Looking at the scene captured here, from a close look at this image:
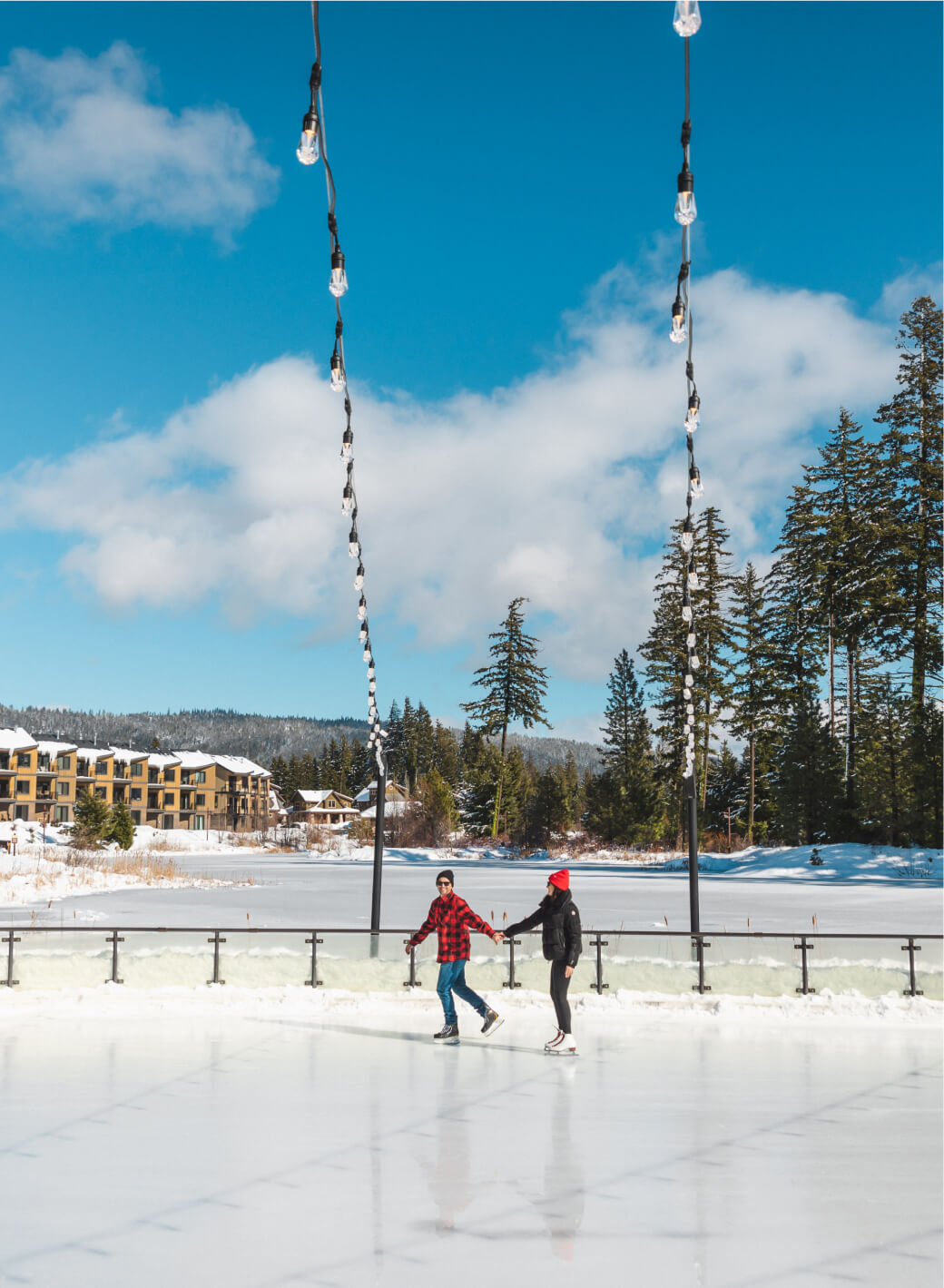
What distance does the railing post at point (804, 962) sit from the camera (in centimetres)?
1215

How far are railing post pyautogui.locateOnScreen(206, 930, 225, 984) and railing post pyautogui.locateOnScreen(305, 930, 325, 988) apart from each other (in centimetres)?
111

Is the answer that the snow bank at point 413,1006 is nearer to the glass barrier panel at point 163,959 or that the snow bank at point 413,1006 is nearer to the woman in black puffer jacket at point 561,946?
the glass barrier panel at point 163,959

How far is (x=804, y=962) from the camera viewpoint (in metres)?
12.3

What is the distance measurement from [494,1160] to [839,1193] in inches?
80.3

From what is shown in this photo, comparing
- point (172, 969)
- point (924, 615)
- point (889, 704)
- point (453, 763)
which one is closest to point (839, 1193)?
point (172, 969)

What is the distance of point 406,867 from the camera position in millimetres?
43062

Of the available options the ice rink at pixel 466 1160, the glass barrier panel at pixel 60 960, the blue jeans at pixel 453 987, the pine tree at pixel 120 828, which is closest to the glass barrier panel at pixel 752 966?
the ice rink at pixel 466 1160

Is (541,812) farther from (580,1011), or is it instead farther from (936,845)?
(580,1011)

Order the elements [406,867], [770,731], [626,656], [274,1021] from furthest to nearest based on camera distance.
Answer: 1. [626,656]
2. [770,731]
3. [406,867]
4. [274,1021]

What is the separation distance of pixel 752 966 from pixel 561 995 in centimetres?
387

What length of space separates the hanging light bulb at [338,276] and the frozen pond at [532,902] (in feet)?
36.6

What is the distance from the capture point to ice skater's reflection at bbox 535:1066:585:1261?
16.6 feet

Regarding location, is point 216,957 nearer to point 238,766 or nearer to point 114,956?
point 114,956

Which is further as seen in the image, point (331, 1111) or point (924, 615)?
point (924, 615)
